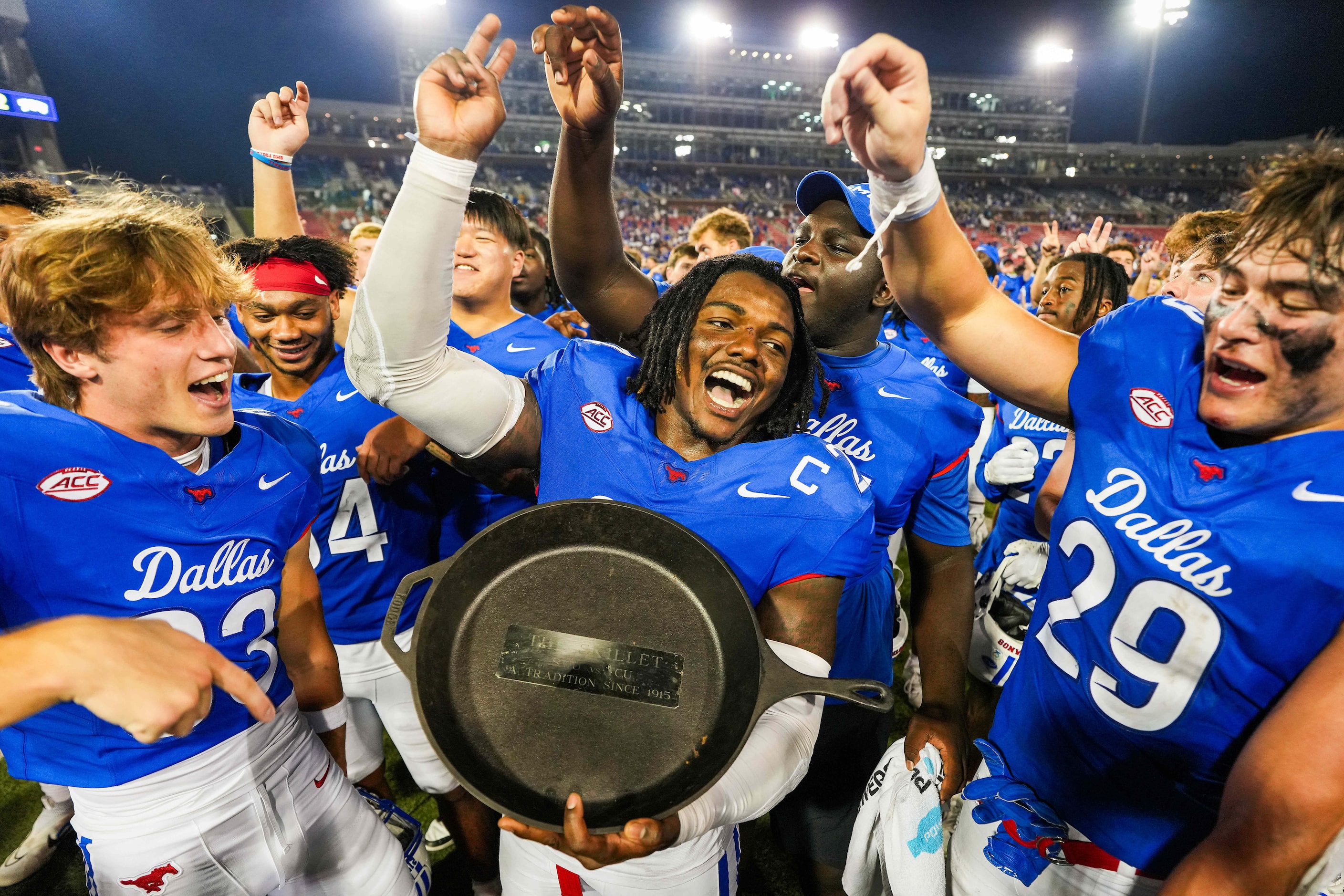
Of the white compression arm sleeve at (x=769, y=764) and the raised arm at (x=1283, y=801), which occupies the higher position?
the raised arm at (x=1283, y=801)

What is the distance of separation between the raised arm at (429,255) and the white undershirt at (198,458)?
648 millimetres

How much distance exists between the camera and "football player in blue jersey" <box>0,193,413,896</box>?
62.9 inches

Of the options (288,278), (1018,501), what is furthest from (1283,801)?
(288,278)

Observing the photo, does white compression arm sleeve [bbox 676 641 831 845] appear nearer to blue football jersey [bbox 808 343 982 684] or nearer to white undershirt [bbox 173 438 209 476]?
blue football jersey [bbox 808 343 982 684]

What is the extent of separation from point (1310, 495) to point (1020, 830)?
3.20 ft

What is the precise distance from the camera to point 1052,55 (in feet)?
148

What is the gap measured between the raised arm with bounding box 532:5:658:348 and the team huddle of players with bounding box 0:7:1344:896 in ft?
0.04

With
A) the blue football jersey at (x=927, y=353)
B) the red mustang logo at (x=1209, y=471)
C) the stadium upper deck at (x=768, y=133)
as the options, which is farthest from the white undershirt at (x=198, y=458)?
the stadium upper deck at (x=768, y=133)

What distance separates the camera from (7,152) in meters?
26.5

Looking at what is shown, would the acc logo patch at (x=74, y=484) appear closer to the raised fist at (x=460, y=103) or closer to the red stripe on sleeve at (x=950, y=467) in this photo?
the raised fist at (x=460, y=103)

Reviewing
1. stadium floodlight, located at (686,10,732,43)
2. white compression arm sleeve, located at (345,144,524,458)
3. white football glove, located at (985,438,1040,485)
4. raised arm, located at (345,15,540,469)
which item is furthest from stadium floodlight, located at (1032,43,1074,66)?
white compression arm sleeve, located at (345,144,524,458)

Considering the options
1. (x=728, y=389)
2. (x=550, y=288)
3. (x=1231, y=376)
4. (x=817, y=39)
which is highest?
(x=817, y=39)

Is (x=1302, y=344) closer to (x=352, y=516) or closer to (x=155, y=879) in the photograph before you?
(x=155, y=879)

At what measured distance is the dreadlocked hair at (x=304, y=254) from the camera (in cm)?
287
